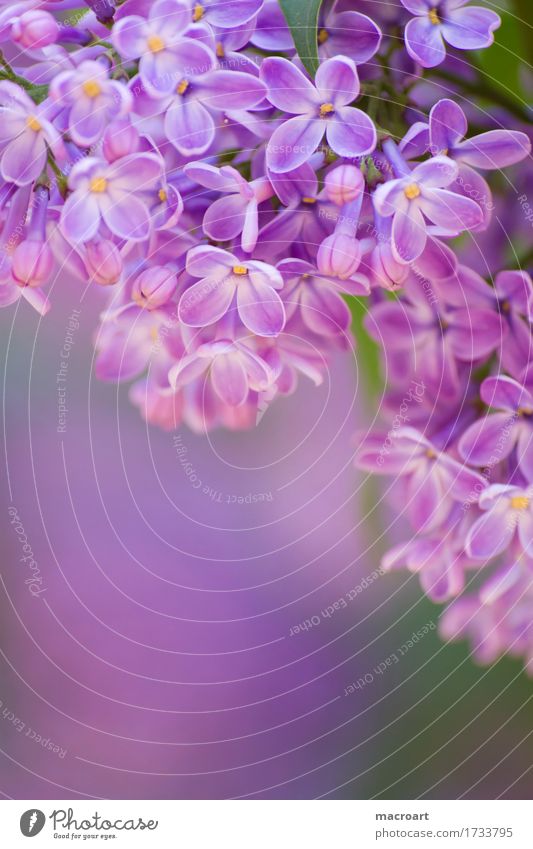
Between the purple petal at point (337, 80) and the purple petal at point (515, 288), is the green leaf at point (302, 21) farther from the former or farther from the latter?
the purple petal at point (515, 288)

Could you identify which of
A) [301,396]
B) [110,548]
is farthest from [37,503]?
[301,396]

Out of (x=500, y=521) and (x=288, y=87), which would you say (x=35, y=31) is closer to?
(x=288, y=87)

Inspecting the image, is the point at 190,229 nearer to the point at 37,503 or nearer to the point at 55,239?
the point at 55,239

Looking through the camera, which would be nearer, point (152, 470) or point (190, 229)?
point (190, 229)

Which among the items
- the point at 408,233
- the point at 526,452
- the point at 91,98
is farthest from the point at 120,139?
the point at 526,452

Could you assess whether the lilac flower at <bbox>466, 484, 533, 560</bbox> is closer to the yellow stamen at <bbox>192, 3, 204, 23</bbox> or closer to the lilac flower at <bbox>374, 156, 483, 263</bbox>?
the lilac flower at <bbox>374, 156, 483, 263</bbox>
